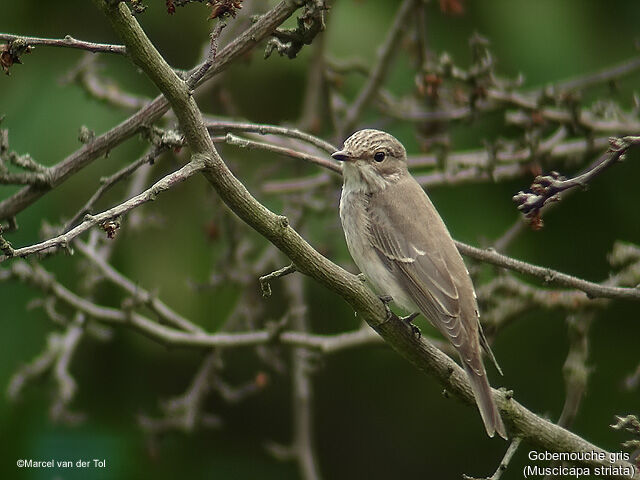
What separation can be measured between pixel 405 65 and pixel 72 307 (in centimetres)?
315

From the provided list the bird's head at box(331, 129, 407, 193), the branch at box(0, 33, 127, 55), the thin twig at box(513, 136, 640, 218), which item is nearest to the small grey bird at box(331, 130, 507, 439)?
the bird's head at box(331, 129, 407, 193)

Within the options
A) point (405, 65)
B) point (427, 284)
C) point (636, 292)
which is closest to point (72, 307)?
point (427, 284)

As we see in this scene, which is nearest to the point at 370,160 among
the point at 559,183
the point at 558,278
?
the point at 558,278

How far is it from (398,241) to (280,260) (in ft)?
5.00

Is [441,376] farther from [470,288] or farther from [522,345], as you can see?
[522,345]

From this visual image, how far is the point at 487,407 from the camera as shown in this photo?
3.21 meters

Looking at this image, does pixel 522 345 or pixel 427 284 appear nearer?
pixel 427 284

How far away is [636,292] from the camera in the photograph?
3.46 metres

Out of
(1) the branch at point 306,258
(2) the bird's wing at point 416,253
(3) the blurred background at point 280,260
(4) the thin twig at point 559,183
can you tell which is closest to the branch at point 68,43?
(1) the branch at point 306,258

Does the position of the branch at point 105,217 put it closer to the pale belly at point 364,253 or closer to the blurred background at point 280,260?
the pale belly at point 364,253

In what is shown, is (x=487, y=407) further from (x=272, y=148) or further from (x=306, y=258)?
(x=272, y=148)

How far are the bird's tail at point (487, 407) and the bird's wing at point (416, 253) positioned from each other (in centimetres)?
55

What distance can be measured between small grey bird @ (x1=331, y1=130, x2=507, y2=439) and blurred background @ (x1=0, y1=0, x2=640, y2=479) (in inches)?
37.9

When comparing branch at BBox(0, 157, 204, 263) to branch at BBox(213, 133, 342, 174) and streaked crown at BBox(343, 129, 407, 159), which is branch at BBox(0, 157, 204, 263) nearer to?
branch at BBox(213, 133, 342, 174)
